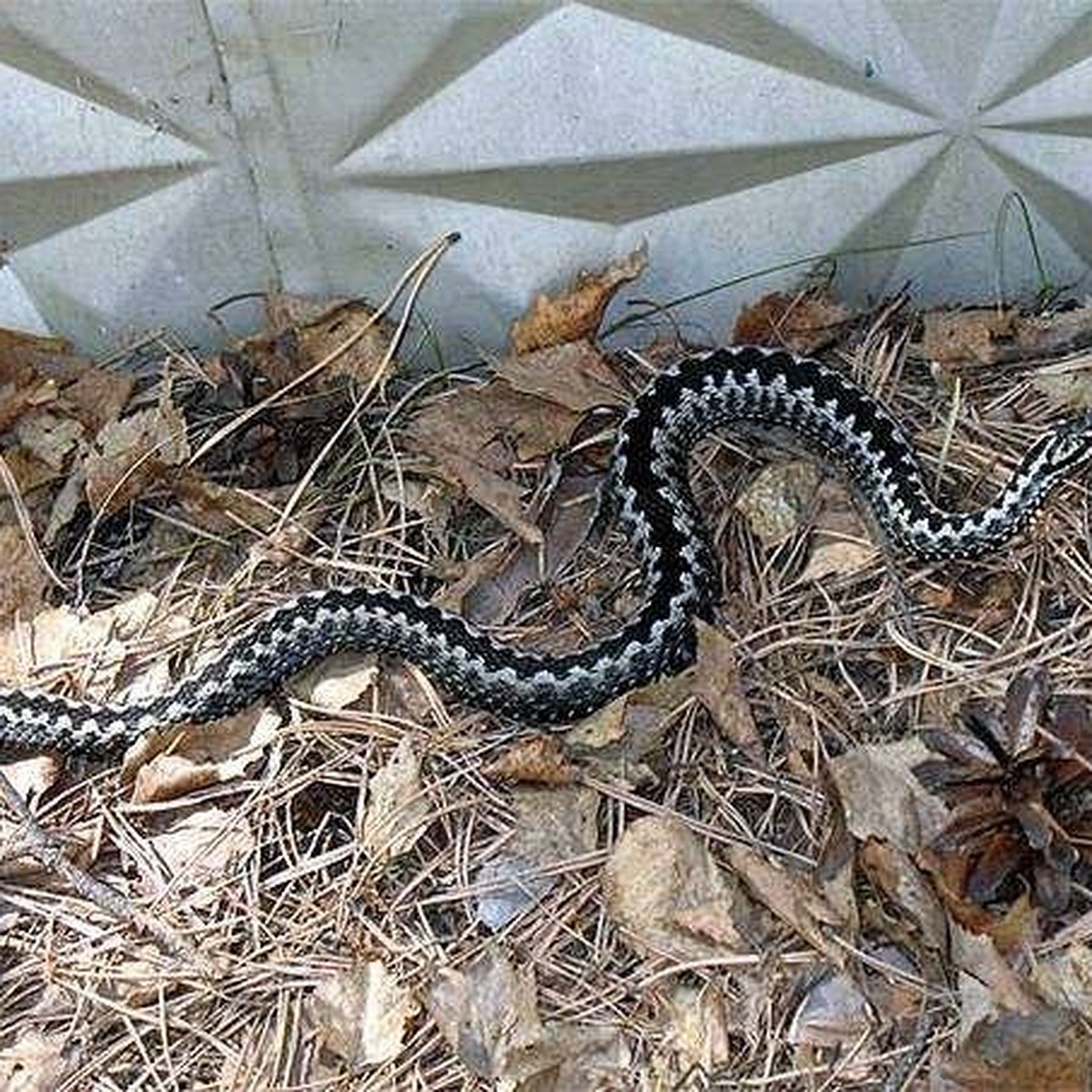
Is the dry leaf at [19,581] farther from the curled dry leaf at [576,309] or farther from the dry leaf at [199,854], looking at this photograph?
the curled dry leaf at [576,309]

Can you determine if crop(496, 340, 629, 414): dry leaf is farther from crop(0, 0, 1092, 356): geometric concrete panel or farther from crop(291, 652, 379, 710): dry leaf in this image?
crop(291, 652, 379, 710): dry leaf

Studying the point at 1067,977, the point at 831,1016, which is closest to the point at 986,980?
the point at 1067,977

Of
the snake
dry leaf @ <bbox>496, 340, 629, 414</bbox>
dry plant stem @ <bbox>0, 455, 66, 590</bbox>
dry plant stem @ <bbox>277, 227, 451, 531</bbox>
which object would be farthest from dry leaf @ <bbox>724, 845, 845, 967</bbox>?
dry plant stem @ <bbox>0, 455, 66, 590</bbox>

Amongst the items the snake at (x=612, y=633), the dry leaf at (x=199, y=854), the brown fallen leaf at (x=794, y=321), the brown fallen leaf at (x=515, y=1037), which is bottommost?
the brown fallen leaf at (x=515, y=1037)

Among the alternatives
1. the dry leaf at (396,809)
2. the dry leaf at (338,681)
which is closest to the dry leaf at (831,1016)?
the dry leaf at (396,809)

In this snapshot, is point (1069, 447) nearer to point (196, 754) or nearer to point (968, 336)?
point (968, 336)

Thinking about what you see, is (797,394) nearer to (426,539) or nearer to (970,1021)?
(426,539)
